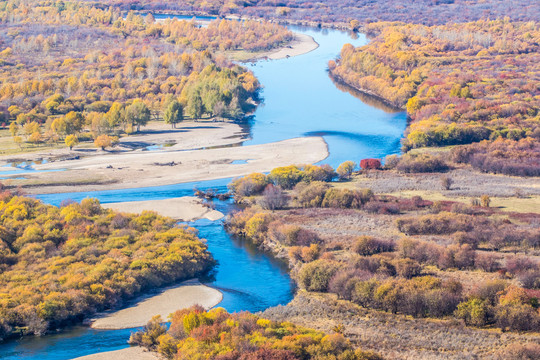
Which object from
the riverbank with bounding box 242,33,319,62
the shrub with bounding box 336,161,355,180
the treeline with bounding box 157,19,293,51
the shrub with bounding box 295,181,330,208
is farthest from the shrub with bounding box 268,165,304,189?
the treeline with bounding box 157,19,293,51

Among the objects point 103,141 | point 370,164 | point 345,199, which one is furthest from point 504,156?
point 103,141

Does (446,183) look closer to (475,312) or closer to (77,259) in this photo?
(475,312)

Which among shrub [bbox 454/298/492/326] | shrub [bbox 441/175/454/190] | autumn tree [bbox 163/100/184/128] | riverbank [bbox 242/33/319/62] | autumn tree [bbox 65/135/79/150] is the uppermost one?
riverbank [bbox 242/33/319/62]

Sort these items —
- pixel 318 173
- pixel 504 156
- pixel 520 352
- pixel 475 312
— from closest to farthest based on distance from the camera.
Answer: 1. pixel 520 352
2. pixel 475 312
3. pixel 318 173
4. pixel 504 156

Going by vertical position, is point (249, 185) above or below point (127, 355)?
above

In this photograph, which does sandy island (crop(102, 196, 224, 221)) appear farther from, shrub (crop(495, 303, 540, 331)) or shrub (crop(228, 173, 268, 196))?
shrub (crop(495, 303, 540, 331))

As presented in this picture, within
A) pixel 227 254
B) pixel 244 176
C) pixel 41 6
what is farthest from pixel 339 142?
pixel 41 6

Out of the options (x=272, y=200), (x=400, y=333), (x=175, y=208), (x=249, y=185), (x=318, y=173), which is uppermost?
(x=318, y=173)
